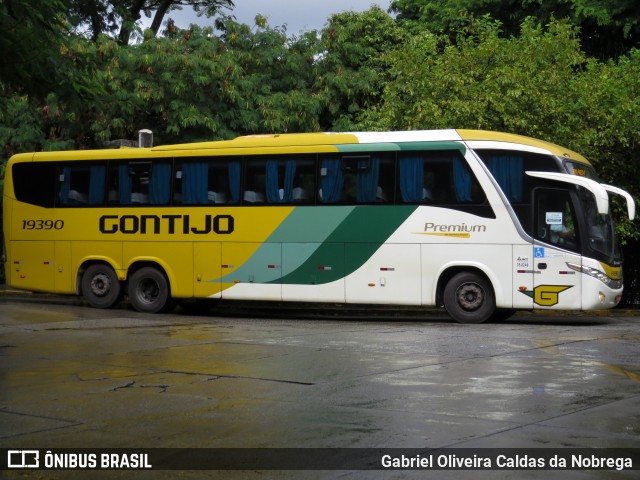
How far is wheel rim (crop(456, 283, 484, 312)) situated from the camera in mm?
19812

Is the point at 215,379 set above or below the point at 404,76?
below

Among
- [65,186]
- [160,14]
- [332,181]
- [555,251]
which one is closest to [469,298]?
[555,251]

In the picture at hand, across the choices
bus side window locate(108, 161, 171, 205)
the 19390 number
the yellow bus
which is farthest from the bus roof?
the 19390 number

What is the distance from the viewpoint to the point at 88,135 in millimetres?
31438

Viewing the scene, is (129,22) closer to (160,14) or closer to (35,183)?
(160,14)

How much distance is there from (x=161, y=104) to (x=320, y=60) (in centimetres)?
607

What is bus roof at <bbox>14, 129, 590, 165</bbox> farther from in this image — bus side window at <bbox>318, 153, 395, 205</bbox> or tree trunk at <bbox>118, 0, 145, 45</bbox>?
tree trunk at <bbox>118, 0, 145, 45</bbox>

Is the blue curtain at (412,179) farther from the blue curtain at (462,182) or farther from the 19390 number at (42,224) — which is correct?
the 19390 number at (42,224)

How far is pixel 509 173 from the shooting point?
19672 mm

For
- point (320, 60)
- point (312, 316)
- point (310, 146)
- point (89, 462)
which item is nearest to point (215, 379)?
point (89, 462)

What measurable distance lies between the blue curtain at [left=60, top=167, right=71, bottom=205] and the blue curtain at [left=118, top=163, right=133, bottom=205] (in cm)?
139

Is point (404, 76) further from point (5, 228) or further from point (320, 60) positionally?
point (5, 228)

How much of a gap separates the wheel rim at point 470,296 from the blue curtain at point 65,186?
902cm

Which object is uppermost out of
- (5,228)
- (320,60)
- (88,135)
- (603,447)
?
(320,60)
